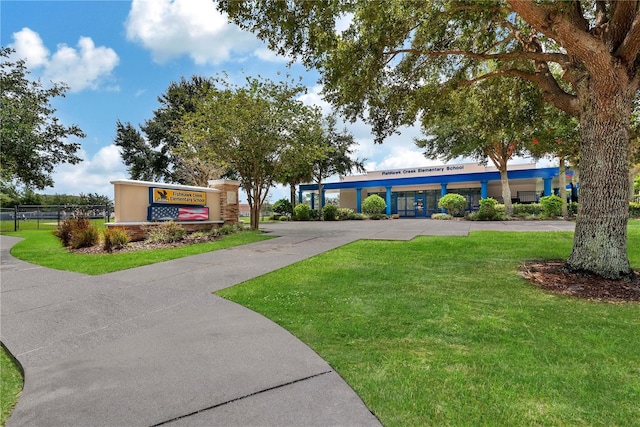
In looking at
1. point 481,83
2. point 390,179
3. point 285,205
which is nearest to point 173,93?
point 285,205

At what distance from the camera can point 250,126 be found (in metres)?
14.2

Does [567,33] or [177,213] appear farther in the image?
[177,213]

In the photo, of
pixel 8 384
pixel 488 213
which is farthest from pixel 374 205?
pixel 8 384

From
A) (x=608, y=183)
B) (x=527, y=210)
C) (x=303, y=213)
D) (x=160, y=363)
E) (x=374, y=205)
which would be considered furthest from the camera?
(x=303, y=213)

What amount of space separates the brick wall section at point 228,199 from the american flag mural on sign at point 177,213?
1.24 meters

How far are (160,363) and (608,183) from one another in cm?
690

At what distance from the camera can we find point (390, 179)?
1245 inches

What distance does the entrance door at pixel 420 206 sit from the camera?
33.0 m

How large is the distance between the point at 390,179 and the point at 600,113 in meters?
26.1

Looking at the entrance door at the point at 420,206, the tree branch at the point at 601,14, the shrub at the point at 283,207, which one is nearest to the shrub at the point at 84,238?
the tree branch at the point at 601,14

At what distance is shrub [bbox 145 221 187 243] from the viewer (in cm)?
1117

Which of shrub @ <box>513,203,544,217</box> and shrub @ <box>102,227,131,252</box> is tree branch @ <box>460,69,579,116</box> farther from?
shrub @ <box>513,203,544,217</box>

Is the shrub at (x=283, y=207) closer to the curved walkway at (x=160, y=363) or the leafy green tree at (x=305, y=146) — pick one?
the leafy green tree at (x=305, y=146)

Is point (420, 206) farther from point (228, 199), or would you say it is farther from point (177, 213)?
point (177, 213)
